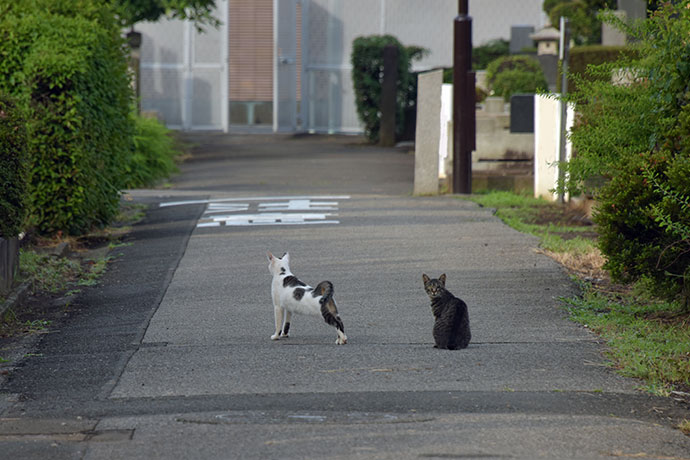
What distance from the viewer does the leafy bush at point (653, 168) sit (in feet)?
23.8

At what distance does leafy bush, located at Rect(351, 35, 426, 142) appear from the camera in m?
29.8

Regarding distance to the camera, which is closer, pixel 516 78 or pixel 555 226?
pixel 555 226

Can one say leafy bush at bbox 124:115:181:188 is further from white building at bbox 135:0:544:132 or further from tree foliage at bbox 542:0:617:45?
white building at bbox 135:0:544:132

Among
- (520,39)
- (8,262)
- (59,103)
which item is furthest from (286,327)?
(520,39)

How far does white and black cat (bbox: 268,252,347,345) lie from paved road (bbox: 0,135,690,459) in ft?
0.43

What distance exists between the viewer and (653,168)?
7465mm

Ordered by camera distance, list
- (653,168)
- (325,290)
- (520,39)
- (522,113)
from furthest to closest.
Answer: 1. (520,39)
2. (522,113)
3. (653,168)
4. (325,290)

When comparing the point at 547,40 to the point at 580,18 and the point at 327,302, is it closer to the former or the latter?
the point at 580,18

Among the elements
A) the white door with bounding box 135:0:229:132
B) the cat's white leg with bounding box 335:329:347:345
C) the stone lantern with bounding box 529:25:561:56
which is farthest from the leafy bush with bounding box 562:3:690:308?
the white door with bounding box 135:0:229:132

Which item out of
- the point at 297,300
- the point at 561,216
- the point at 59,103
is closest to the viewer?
the point at 297,300

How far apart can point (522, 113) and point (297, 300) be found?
33.2 feet

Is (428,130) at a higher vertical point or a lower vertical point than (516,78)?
lower

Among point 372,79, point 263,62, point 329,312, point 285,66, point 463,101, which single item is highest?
point 263,62

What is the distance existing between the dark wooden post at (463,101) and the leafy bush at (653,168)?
7787mm
